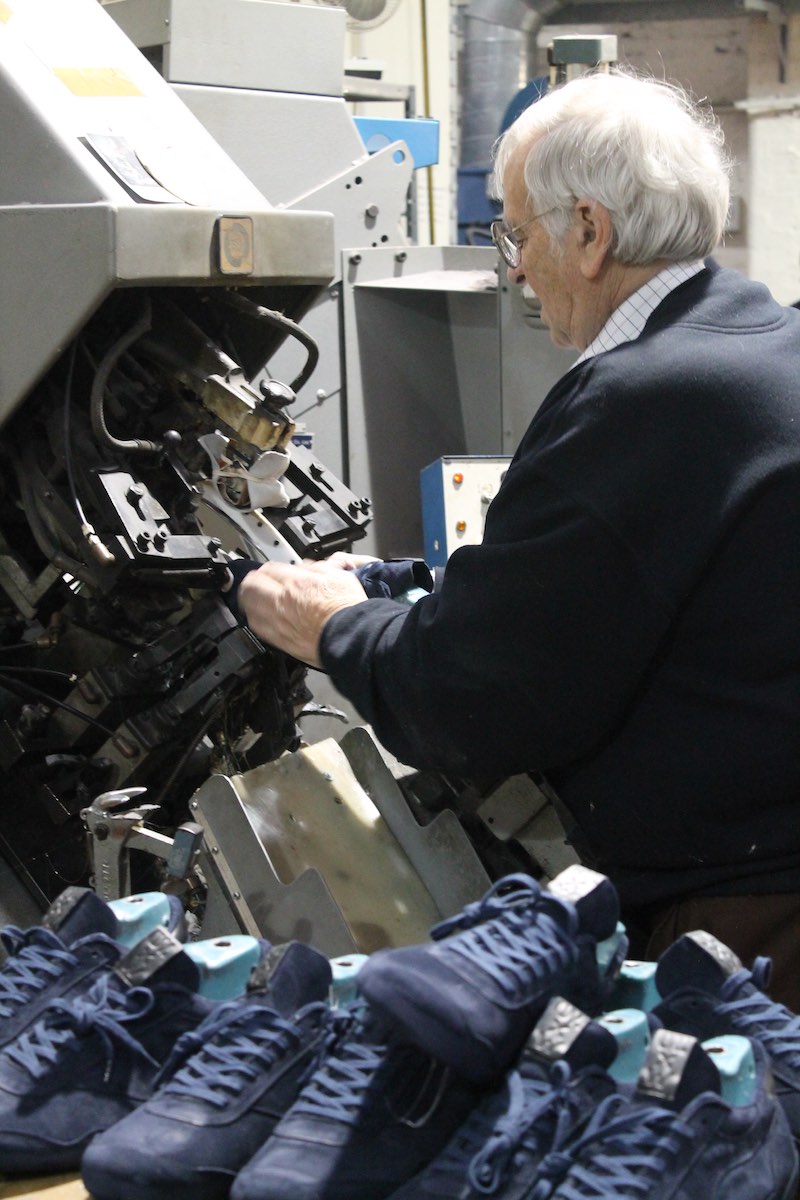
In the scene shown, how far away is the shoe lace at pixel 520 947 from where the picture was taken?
3.58ft

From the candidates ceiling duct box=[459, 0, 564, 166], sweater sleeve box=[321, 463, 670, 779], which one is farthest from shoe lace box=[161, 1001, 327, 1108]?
ceiling duct box=[459, 0, 564, 166]

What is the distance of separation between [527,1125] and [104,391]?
1.29 meters

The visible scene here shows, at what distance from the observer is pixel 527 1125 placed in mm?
1033

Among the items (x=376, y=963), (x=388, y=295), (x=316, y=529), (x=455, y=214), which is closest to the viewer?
(x=376, y=963)

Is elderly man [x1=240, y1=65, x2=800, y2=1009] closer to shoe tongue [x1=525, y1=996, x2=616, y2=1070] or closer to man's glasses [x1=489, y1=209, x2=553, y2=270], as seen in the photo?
man's glasses [x1=489, y1=209, x2=553, y2=270]

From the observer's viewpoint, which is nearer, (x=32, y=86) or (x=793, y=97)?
(x=32, y=86)

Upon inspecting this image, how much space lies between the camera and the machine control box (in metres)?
3.52

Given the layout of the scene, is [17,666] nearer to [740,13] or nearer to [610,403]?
[610,403]

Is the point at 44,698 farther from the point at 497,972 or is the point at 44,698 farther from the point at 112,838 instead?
the point at 497,972

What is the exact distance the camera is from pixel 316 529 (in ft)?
6.93

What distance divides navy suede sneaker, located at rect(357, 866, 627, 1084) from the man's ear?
0.78 meters

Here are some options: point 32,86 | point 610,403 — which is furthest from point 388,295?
point 610,403

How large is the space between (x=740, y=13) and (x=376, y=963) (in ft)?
25.8

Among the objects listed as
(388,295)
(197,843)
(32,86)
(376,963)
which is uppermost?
(32,86)
